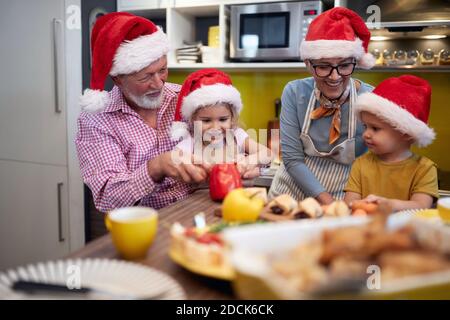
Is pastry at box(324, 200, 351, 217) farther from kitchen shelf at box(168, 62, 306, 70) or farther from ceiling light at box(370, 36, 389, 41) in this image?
ceiling light at box(370, 36, 389, 41)

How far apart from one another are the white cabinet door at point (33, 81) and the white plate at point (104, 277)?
2.09 metres

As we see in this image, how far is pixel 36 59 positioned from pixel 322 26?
1.84m

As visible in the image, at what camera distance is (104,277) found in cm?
74

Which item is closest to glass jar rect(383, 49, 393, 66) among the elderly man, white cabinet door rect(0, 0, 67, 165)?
Result: the elderly man

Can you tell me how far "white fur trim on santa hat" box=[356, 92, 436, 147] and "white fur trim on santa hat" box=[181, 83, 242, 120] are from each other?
514 mm

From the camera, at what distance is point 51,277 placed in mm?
722

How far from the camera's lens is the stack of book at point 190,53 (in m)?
2.98

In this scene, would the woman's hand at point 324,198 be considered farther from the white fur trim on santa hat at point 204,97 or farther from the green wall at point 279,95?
the green wall at point 279,95

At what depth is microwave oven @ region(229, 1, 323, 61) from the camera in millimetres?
2627

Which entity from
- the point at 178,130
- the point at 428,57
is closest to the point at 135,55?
the point at 178,130

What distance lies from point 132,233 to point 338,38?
47.0 inches

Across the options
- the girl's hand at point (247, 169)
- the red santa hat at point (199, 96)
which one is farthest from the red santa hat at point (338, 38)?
the girl's hand at point (247, 169)

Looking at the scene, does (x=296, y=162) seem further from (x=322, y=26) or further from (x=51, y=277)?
(x=51, y=277)
